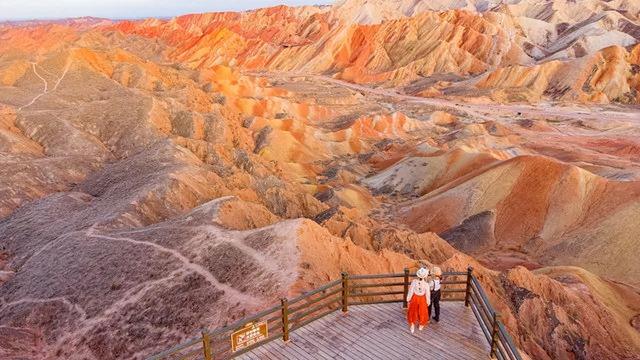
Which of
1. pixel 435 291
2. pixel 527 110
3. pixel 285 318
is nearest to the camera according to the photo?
pixel 285 318

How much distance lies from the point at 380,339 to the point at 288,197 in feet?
67.5

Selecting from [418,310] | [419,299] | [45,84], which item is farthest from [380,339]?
[45,84]

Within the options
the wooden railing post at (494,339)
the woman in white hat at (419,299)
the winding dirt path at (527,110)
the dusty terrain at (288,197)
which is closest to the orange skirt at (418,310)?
the woman in white hat at (419,299)

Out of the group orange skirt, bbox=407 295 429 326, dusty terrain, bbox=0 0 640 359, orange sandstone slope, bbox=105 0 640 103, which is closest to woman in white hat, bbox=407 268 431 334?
orange skirt, bbox=407 295 429 326

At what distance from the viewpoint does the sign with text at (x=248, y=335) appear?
884 centimetres

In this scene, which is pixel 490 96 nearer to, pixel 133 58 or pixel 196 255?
pixel 133 58

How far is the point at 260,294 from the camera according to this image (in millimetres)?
12633

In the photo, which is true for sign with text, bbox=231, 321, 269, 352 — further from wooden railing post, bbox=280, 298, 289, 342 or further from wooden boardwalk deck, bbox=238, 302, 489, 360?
wooden railing post, bbox=280, 298, 289, 342

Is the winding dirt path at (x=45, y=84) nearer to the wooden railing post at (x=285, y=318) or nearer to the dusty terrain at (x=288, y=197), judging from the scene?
the dusty terrain at (x=288, y=197)

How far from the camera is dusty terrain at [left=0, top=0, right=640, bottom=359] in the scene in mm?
14242

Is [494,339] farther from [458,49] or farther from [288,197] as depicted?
[458,49]

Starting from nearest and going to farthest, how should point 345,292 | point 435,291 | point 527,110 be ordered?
point 435,291
point 345,292
point 527,110

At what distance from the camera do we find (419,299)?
9.35 m

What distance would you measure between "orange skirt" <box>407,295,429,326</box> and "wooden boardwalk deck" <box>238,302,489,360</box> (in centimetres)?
30
